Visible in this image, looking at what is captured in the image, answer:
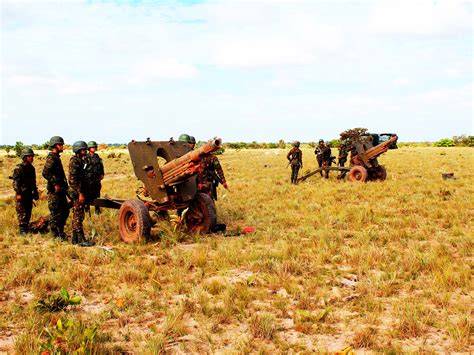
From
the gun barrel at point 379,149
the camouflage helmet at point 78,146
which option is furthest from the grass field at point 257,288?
the gun barrel at point 379,149

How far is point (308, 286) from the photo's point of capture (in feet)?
18.6

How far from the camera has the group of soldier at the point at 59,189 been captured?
26.8 ft

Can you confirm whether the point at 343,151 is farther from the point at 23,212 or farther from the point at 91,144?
the point at 23,212

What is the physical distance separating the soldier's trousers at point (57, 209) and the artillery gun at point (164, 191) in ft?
2.23

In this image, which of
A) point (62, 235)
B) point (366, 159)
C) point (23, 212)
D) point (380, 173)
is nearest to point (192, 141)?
point (62, 235)

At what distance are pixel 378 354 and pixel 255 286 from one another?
84.3 inches

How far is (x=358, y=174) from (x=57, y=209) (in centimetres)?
1195

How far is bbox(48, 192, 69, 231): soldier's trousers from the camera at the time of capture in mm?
8508

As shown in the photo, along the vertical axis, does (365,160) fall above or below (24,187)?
above

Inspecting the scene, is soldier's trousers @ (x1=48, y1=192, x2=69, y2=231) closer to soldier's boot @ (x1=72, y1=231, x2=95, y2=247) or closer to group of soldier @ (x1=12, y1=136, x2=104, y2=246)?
group of soldier @ (x1=12, y1=136, x2=104, y2=246)

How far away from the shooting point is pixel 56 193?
851 centimetres

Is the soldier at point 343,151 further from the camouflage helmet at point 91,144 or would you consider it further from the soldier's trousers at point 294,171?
the camouflage helmet at point 91,144

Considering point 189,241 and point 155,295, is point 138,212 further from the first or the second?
point 155,295

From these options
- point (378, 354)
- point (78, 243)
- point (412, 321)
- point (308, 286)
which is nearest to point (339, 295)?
point (308, 286)
